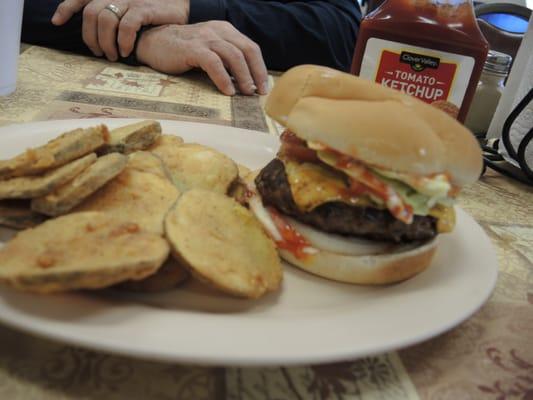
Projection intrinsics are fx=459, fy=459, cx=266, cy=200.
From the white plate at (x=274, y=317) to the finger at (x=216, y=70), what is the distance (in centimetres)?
158

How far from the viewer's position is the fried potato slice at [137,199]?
3.22ft

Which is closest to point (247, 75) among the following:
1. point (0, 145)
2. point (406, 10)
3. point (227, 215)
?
point (406, 10)

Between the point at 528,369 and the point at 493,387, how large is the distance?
12 centimetres

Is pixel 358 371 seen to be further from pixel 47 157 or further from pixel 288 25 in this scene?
pixel 288 25

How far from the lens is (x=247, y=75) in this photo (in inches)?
100

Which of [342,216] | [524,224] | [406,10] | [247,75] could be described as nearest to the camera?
[342,216]

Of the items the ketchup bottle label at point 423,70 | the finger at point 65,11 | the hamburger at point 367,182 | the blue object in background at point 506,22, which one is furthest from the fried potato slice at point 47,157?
the blue object in background at point 506,22

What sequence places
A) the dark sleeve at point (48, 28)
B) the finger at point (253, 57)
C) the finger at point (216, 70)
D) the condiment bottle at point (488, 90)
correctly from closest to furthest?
the condiment bottle at point (488, 90)
the finger at point (216, 70)
the finger at point (253, 57)
the dark sleeve at point (48, 28)

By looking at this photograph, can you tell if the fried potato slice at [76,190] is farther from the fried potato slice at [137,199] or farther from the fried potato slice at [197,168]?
the fried potato slice at [197,168]

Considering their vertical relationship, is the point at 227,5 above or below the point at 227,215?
above

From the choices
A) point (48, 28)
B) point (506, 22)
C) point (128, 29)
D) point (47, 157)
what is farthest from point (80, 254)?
point (506, 22)

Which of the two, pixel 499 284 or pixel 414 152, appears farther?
pixel 499 284

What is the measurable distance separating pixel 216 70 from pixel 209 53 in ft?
0.36

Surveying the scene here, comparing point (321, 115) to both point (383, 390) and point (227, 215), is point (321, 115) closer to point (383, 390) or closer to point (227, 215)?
point (227, 215)
